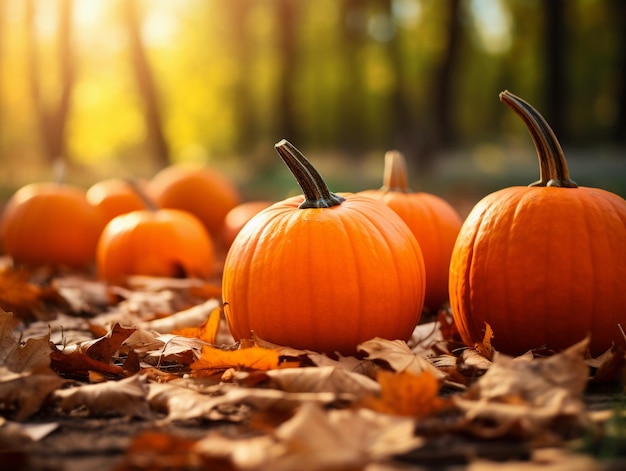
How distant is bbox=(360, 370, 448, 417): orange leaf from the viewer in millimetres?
1833

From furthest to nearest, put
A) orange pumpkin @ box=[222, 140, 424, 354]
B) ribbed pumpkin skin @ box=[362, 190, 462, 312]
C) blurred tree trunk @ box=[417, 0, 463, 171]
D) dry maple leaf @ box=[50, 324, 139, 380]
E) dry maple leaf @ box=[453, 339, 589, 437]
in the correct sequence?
blurred tree trunk @ box=[417, 0, 463, 171]
ribbed pumpkin skin @ box=[362, 190, 462, 312]
orange pumpkin @ box=[222, 140, 424, 354]
dry maple leaf @ box=[50, 324, 139, 380]
dry maple leaf @ box=[453, 339, 589, 437]

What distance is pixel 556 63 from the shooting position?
15484 millimetres

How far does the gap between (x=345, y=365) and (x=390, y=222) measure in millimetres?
603

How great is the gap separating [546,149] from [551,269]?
1.56ft

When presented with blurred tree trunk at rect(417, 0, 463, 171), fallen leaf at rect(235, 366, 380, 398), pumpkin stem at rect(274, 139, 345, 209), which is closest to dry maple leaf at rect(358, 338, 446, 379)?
fallen leaf at rect(235, 366, 380, 398)

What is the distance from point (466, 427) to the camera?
1728mm

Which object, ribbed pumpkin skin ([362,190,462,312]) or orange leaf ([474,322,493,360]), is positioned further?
ribbed pumpkin skin ([362,190,462,312])

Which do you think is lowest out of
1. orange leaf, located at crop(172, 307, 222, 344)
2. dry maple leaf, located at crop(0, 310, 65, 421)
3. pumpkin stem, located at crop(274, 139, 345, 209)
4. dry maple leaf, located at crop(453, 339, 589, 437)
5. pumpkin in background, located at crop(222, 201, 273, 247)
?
pumpkin in background, located at crop(222, 201, 273, 247)

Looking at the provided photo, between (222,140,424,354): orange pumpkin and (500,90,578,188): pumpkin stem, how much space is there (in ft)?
1.94

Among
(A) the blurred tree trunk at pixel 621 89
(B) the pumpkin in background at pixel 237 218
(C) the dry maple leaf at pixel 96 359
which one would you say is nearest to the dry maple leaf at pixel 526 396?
(C) the dry maple leaf at pixel 96 359

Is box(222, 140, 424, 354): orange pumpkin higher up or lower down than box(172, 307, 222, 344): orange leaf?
higher up

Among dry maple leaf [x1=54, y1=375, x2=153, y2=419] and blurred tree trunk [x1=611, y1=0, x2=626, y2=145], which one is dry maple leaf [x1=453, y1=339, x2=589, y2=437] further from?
blurred tree trunk [x1=611, y1=0, x2=626, y2=145]

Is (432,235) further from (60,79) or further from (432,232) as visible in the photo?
(60,79)

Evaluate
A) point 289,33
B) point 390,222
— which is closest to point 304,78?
point 289,33
